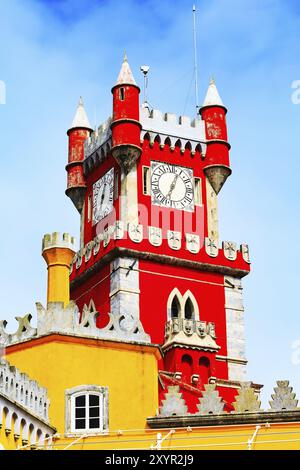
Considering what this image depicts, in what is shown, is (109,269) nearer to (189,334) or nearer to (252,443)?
(189,334)

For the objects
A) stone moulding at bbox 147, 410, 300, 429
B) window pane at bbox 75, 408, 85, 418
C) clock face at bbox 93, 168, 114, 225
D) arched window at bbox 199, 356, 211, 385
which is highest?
clock face at bbox 93, 168, 114, 225

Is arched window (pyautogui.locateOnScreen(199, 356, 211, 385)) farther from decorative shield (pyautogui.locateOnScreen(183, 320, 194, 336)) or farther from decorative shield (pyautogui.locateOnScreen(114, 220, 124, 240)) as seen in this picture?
decorative shield (pyautogui.locateOnScreen(114, 220, 124, 240))

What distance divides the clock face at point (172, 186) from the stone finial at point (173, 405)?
63.3ft

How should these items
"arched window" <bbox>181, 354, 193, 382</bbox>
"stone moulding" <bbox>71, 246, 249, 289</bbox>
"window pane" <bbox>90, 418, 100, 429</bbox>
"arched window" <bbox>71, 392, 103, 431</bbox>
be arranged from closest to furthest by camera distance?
"arched window" <bbox>71, 392, 103, 431</bbox>
"window pane" <bbox>90, 418, 100, 429</bbox>
"arched window" <bbox>181, 354, 193, 382</bbox>
"stone moulding" <bbox>71, 246, 249, 289</bbox>

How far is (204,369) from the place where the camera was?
42.5m

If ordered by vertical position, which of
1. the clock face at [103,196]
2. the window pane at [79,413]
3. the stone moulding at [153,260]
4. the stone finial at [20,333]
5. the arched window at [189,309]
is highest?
the clock face at [103,196]

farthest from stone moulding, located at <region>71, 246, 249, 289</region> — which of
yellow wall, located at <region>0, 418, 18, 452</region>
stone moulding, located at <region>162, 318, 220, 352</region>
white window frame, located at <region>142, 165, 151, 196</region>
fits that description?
yellow wall, located at <region>0, 418, 18, 452</region>

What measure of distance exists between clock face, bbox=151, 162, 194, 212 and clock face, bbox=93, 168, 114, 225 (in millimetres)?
1783

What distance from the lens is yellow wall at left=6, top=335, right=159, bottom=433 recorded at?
27391mm

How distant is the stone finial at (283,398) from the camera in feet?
86.4

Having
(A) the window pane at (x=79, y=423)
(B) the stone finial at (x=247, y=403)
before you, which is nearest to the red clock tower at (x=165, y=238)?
(B) the stone finial at (x=247, y=403)

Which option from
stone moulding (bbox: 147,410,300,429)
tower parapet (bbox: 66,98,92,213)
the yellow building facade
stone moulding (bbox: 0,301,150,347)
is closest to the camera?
the yellow building facade

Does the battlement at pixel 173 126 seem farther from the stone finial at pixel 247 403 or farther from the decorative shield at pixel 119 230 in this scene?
the stone finial at pixel 247 403

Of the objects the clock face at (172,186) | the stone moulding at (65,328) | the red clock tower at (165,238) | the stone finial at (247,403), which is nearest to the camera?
the stone finial at (247,403)
